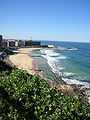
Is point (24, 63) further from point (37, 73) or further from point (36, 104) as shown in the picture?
point (36, 104)

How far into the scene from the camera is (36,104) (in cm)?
959

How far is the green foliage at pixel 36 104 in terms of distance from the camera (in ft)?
27.6

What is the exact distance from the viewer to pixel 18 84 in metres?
11.6

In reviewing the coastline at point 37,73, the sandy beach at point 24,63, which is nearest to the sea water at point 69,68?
the coastline at point 37,73

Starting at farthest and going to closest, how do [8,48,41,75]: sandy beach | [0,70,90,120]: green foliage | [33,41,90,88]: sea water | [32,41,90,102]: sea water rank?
1. [8,48,41,75]: sandy beach
2. [33,41,90,88]: sea water
3. [32,41,90,102]: sea water
4. [0,70,90,120]: green foliage

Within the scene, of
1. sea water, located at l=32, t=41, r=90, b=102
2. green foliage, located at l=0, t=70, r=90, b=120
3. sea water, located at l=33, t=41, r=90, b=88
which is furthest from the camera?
sea water, located at l=33, t=41, r=90, b=88

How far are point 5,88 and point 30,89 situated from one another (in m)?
1.61

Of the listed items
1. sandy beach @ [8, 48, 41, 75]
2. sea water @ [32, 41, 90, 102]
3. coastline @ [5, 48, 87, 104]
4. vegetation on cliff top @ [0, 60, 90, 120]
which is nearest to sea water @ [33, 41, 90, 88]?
sea water @ [32, 41, 90, 102]

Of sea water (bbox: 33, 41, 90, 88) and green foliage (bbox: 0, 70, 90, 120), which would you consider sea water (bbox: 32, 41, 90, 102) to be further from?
green foliage (bbox: 0, 70, 90, 120)

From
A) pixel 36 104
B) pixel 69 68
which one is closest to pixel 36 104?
pixel 36 104

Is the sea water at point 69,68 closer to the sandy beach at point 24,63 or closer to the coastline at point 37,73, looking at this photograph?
the coastline at point 37,73

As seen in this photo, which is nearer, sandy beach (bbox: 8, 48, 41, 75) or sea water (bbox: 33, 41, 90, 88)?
sea water (bbox: 33, 41, 90, 88)

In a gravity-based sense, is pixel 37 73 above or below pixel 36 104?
below

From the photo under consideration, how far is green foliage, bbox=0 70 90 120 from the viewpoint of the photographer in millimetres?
8406
